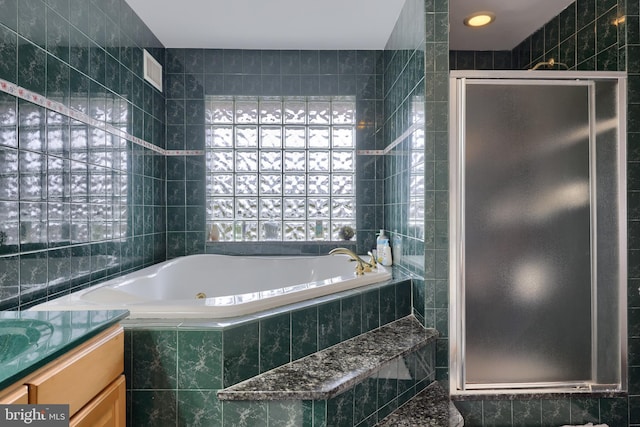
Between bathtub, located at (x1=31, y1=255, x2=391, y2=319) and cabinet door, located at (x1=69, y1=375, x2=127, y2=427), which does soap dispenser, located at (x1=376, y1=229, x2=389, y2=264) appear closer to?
bathtub, located at (x1=31, y1=255, x2=391, y2=319)

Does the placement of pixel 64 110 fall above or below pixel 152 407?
above


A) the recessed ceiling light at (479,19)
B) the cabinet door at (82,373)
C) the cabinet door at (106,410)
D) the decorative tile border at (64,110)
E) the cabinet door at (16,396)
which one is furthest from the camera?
the recessed ceiling light at (479,19)

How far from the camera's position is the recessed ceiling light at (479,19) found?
2467mm

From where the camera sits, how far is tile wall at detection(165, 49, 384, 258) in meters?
3.22

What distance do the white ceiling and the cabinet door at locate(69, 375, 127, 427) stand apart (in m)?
2.22

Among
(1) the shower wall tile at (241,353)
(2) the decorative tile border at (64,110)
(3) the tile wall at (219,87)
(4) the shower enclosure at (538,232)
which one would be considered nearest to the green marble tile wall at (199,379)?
(1) the shower wall tile at (241,353)

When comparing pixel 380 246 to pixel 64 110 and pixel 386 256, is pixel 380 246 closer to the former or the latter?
pixel 386 256

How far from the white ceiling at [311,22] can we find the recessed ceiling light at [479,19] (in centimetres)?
4

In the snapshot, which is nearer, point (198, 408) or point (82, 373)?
point (82, 373)

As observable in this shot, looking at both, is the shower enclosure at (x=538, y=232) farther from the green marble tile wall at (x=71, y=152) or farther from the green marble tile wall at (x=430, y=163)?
the green marble tile wall at (x=71, y=152)

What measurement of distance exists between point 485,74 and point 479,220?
72 centimetres

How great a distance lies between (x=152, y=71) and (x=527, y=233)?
8.80 feet

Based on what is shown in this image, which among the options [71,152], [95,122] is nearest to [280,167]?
[95,122]

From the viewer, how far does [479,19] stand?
2506mm
